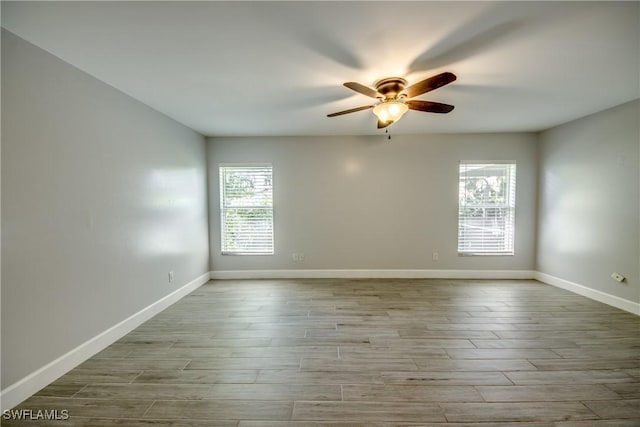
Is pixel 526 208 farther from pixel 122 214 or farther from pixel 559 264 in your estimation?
pixel 122 214

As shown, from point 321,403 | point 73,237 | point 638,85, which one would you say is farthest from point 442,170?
point 73,237

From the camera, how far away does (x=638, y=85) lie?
2.63 m

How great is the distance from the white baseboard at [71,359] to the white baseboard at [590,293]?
5.62m

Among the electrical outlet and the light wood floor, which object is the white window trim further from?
the electrical outlet

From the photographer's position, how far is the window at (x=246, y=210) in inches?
180

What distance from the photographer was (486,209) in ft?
14.7

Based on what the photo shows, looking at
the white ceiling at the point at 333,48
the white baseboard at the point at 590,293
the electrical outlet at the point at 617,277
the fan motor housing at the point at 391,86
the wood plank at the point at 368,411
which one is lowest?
the wood plank at the point at 368,411

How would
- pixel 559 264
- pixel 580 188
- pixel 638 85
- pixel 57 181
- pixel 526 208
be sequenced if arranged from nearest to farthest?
pixel 57 181 < pixel 638 85 < pixel 580 188 < pixel 559 264 < pixel 526 208

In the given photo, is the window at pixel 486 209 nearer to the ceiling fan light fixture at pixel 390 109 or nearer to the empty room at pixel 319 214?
the empty room at pixel 319 214

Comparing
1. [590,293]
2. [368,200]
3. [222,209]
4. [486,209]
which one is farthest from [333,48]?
[590,293]

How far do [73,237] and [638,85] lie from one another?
213 inches

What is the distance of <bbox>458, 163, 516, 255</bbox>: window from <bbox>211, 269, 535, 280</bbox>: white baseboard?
1.17 feet

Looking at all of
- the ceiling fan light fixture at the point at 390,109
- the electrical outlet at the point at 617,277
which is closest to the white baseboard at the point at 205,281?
the electrical outlet at the point at 617,277

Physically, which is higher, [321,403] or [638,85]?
[638,85]
